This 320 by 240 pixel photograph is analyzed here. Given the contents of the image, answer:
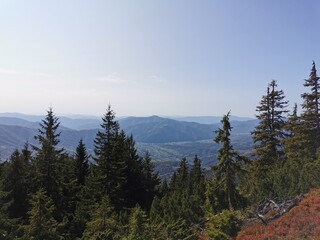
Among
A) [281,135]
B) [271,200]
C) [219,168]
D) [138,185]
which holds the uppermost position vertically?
[281,135]

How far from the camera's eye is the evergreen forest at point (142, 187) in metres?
20.3

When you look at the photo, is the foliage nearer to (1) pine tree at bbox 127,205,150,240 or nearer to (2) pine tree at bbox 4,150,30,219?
(1) pine tree at bbox 127,205,150,240

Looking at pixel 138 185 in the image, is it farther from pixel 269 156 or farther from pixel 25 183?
pixel 269 156

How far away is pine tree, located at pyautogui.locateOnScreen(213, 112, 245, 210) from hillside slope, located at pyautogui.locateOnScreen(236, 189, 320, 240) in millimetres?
6436

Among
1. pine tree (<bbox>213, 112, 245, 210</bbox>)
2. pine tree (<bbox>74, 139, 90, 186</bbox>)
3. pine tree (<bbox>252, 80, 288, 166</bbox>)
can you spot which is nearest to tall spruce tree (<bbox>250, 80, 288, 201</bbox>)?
pine tree (<bbox>252, 80, 288, 166</bbox>)

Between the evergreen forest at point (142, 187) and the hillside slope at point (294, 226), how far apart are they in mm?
1618

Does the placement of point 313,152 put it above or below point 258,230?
above

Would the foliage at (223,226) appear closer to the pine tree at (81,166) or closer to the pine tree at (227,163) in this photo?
the pine tree at (227,163)

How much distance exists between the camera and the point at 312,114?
115ft

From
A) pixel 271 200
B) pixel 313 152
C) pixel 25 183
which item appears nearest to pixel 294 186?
pixel 271 200

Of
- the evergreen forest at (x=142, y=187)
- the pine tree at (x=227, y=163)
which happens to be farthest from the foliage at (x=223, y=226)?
the pine tree at (x=227, y=163)

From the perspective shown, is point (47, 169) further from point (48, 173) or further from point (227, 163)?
point (227, 163)

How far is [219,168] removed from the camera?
25328mm

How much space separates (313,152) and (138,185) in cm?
2151
